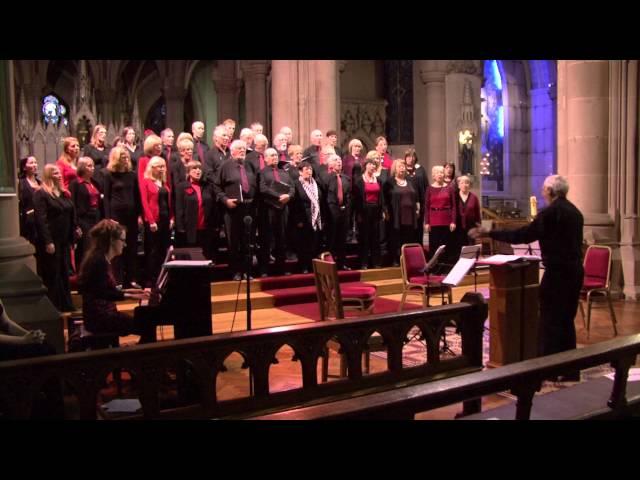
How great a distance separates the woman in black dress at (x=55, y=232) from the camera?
6.14 meters

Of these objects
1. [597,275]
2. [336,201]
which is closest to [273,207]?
[336,201]

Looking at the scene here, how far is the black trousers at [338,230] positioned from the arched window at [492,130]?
1267 centimetres

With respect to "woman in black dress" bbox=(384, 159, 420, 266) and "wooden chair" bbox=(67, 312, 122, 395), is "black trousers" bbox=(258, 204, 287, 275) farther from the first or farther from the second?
"wooden chair" bbox=(67, 312, 122, 395)

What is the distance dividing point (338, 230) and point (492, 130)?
43.5 feet

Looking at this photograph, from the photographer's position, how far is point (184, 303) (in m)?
4.13

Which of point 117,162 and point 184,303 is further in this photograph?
point 117,162

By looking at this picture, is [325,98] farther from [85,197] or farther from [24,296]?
[24,296]

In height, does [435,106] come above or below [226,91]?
below

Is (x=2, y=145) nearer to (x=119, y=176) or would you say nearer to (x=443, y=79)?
(x=119, y=176)

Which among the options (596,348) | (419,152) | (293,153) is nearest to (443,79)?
(419,152)

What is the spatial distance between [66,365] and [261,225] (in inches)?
202

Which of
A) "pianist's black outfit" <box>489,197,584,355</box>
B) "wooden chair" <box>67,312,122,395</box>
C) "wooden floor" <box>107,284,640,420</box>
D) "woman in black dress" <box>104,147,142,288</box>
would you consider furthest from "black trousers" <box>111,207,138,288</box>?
"pianist's black outfit" <box>489,197,584,355</box>

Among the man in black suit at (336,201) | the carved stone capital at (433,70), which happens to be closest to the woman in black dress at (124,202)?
the man in black suit at (336,201)

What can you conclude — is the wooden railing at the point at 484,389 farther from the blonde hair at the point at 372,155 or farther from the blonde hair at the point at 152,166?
the blonde hair at the point at 372,155
